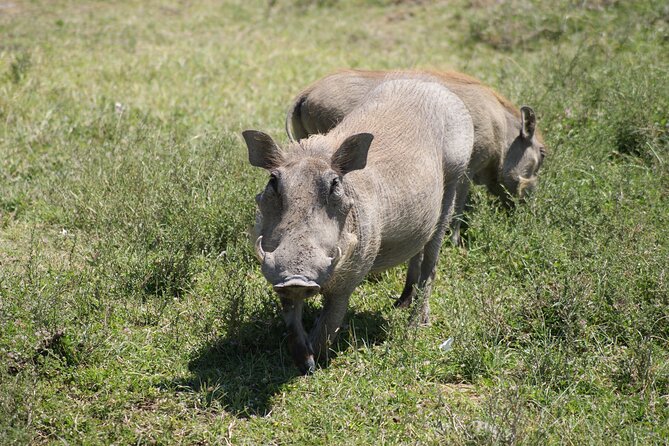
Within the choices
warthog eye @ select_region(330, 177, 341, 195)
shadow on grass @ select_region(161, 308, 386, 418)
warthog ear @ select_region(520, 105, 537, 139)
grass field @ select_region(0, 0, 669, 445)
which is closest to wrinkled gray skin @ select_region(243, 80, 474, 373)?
warthog eye @ select_region(330, 177, 341, 195)

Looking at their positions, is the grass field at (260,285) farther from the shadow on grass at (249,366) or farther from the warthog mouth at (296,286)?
the warthog mouth at (296,286)

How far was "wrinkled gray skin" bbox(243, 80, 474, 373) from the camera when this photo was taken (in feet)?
10.9

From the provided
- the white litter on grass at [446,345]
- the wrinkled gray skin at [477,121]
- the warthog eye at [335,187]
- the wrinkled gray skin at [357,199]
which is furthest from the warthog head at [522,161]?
the warthog eye at [335,187]

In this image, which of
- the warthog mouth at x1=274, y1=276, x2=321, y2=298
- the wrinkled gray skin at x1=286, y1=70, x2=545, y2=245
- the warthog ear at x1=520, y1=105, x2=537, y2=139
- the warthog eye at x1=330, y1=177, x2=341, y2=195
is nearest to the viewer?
the warthog mouth at x1=274, y1=276, x2=321, y2=298

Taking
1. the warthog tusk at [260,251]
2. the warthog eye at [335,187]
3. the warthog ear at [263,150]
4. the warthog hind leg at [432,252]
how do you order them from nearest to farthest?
the warthog tusk at [260,251], the warthog eye at [335,187], the warthog ear at [263,150], the warthog hind leg at [432,252]

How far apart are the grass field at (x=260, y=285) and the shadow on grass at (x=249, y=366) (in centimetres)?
1

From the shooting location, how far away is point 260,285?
4.32 m

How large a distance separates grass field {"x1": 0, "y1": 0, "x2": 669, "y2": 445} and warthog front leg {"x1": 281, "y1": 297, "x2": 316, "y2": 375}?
8 cm

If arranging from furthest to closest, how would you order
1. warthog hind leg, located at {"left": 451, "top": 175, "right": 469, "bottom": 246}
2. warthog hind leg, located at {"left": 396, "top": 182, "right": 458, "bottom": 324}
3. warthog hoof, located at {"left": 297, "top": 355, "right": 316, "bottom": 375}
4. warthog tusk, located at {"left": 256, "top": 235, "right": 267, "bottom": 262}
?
warthog hind leg, located at {"left": 451, "top": 175, "right": 469, "bottom": 246} < warthog hind leg, located at {"left": 396, "top": 182, "right": 458, "bottom": 324} < warthog hoof, located at {"left": 297, "top": 355, "right": 316, "bottom": 375} < warthog tusk, located at {"left": 256, "top": 235, "right": 267, "bottom": 262}

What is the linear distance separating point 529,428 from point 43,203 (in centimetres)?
326

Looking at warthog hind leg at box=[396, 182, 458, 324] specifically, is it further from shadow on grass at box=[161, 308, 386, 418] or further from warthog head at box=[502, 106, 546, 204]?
warthog head at box=[502, 106, 546, 204]

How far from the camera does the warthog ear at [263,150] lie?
11.8 ft

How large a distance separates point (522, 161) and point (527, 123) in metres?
0.27

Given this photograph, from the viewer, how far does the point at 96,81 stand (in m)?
7.30
